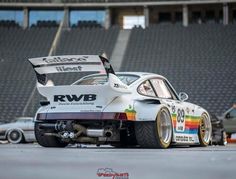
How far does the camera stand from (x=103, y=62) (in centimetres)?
596

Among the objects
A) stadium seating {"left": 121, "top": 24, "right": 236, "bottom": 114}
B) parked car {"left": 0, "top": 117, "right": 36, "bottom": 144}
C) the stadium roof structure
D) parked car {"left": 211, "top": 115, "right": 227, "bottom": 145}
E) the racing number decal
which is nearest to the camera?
the racing number decal

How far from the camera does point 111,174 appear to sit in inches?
114

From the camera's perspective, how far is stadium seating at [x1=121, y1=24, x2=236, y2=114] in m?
28.6

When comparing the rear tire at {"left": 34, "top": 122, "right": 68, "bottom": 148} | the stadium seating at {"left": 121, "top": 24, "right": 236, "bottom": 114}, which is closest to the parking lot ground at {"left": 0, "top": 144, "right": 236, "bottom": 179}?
the rear tire at {"left": 34, "top": 122, "right": 68, "bottom": 148}

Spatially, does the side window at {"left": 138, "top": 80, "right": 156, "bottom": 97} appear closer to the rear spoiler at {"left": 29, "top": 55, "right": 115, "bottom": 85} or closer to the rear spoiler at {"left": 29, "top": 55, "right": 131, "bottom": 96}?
the rear spoiler at {"left": 29, "top": 55, "right": 131, "bottom": 96}

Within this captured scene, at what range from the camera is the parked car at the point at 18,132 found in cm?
1950

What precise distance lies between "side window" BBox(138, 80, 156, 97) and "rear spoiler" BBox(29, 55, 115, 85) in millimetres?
1168

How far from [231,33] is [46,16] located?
14769mm

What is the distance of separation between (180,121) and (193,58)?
25626 mm

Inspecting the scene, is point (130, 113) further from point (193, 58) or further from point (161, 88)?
point (193, 58)

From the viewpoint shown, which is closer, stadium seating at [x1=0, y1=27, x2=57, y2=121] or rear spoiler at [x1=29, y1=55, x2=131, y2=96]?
rear spoiler at [x1=29, y1=55, x2=131, y2=96]

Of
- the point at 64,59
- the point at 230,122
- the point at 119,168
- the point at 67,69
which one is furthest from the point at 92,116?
the point at 230,122

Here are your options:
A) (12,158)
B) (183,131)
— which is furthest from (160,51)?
(12,158)

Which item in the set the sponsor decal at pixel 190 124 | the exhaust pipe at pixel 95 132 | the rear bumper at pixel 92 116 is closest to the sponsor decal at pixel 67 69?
the rear bumper at pixel 92 116
